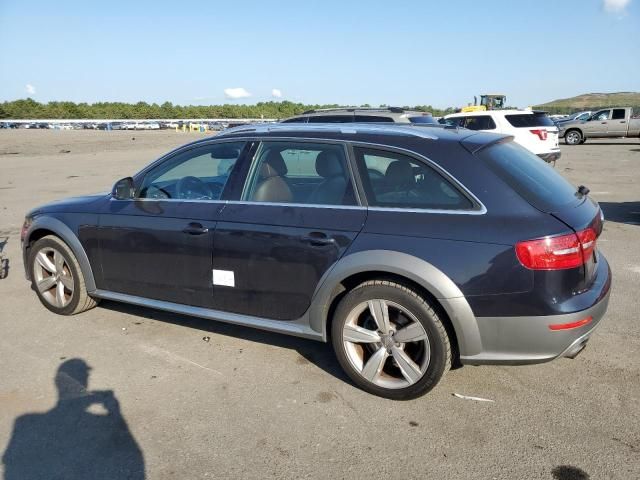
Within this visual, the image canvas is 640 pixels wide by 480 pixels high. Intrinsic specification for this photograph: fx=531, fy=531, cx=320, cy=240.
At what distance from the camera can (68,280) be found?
475 cm

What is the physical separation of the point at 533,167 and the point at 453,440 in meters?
1.85

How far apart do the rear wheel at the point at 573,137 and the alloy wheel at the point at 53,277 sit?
95.5 feet

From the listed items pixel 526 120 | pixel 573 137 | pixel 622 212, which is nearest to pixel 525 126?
pixel 526 120

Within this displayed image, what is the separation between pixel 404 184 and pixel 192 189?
6.07 ft

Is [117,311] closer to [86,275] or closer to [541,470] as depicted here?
[86,275]

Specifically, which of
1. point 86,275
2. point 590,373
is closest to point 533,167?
point 590,373

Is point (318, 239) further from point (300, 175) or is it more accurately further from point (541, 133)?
point (541, 133)

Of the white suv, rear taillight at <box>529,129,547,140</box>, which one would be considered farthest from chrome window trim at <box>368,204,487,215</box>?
rear taillight at <box>529,129,547,140</box>

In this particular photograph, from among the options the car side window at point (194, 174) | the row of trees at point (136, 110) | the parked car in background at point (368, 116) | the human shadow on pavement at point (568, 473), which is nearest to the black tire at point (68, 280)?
the car side window at point (194, 174)

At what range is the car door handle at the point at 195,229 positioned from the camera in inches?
151

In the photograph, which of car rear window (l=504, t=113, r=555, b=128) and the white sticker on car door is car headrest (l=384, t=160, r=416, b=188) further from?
car rear window (l=504, t=113, r=555, b=128)

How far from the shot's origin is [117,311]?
4.95m

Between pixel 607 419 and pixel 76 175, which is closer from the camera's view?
pixel 607 419

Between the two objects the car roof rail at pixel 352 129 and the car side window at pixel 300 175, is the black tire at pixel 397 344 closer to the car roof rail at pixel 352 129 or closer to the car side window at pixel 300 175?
the car side window at pixel 300 175
